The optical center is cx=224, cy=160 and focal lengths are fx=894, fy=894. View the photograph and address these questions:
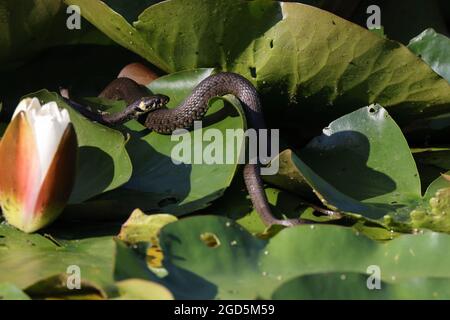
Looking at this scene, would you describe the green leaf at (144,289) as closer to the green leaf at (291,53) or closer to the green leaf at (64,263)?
the green leaf at (64,263)

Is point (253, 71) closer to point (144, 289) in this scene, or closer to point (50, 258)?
point (50, 258)

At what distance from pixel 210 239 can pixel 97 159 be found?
525 mm

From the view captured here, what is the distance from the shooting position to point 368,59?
2.46 meters

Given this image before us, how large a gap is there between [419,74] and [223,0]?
1.89ft

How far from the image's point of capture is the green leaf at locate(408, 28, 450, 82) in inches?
105

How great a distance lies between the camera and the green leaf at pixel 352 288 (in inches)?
68.2

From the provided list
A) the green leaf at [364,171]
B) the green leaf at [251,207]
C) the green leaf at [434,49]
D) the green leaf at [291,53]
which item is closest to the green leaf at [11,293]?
the green leaf at [251,207]

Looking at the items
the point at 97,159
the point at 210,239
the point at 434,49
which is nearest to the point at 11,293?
the point at 210,239

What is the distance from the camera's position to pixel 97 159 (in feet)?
7.52

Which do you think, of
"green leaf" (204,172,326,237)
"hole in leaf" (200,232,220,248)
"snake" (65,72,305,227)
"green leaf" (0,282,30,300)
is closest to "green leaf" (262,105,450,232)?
"green leaf" (204,172,326,237)

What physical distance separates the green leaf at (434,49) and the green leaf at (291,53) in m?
0.17
